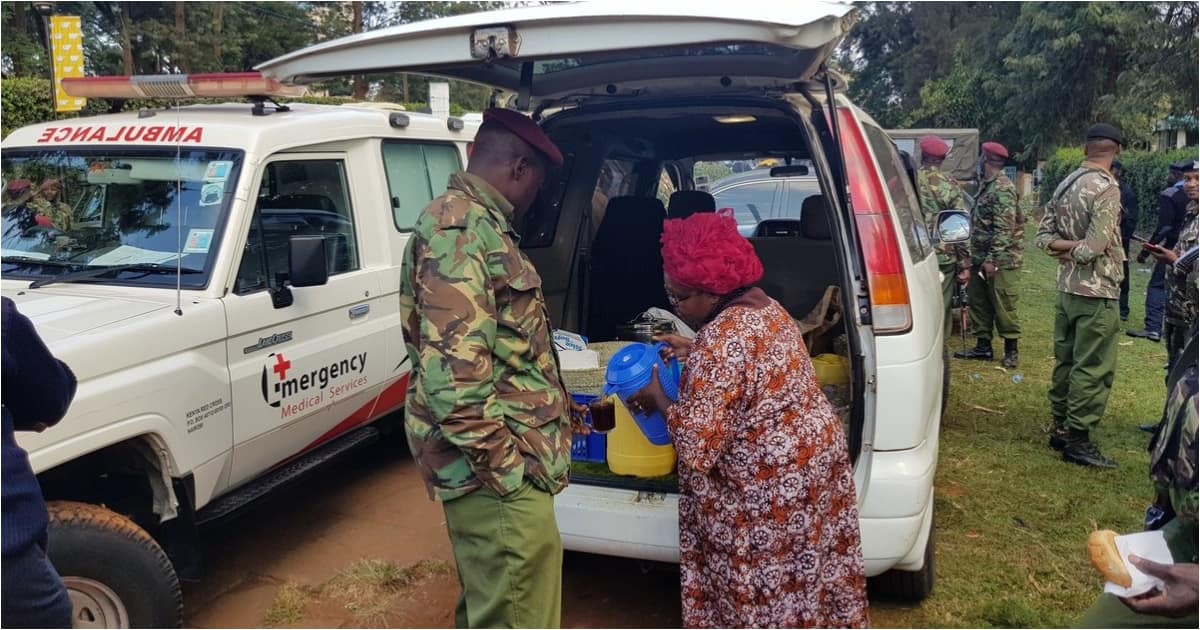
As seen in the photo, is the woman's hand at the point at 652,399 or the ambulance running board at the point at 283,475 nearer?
the woman's hand at the point at 652,399

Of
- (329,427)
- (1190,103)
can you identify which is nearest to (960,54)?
(1190,103)

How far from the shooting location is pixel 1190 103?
20641 mm

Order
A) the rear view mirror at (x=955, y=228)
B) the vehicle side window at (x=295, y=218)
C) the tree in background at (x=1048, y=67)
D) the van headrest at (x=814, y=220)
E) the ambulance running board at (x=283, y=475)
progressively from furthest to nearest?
the tree in background at (x=1048, y=67) < the rear view mirror at (x=955, y=228) < the van headrest at (x=814, y=220) < the vehicle side window at (x=295, y=218) < the ambulance running board at (x=283, y=475)

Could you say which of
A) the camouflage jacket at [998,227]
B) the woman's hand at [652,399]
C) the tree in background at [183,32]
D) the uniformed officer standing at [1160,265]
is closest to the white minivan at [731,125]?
the woman's hand at [652,399]

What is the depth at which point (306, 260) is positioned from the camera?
140 inches

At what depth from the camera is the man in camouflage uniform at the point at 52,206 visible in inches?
150

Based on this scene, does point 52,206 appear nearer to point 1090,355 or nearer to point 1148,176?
point 1090,355

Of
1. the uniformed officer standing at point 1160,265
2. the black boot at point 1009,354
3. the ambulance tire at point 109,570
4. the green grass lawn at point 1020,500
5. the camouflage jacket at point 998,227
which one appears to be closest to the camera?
the ambulance tire at point 109,570

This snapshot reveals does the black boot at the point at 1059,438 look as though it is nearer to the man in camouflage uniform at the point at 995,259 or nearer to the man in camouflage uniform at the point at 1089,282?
the man in camouflage uniform at the point at 1089,282

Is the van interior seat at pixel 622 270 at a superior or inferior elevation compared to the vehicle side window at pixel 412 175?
inferior

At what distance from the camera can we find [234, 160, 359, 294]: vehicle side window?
150 inches

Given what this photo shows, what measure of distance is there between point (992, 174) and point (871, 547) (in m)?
6.15

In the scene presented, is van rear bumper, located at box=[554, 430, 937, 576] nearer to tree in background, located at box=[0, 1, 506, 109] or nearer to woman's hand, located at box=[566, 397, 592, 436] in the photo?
woman's hand, located at box=[566, 397, 592, 436]

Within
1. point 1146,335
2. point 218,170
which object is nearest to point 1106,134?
point 1146,335
